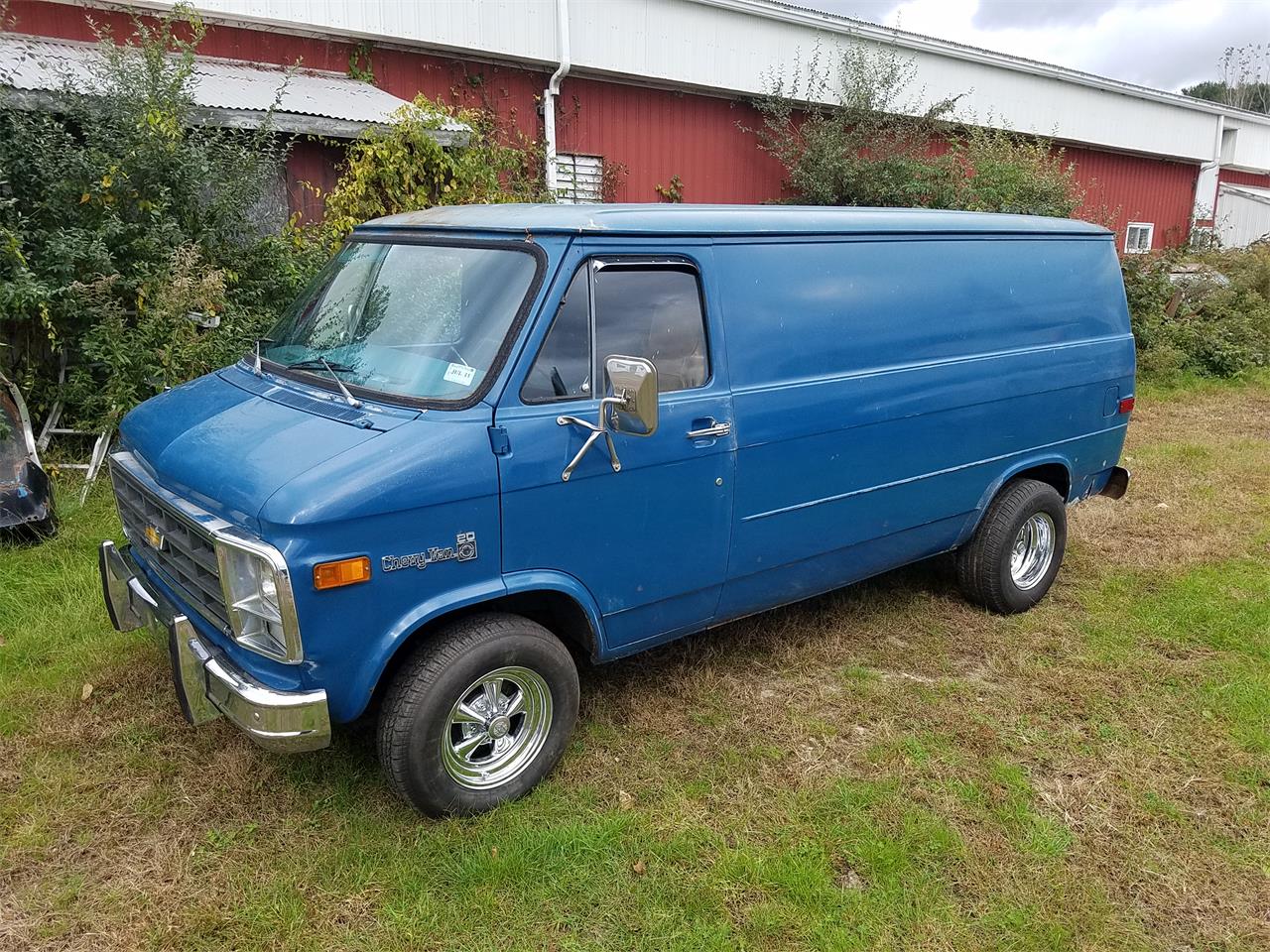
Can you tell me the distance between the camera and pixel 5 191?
20.4 feet

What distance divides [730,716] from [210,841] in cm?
210

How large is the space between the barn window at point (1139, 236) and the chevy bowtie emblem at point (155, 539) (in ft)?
68.6

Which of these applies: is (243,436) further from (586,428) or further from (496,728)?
(496,728)

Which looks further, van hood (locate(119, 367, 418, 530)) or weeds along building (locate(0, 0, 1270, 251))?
weeds along building (locate(0, 0, 1270, 251))

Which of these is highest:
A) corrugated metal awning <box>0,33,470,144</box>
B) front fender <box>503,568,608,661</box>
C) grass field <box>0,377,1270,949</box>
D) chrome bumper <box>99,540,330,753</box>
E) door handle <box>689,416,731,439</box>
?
corrugated metal awning <box>0,33,470,144</box>

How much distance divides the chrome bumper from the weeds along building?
212 inches

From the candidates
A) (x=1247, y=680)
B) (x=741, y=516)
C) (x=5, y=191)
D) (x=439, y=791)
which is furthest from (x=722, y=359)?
(x=5, y=191)

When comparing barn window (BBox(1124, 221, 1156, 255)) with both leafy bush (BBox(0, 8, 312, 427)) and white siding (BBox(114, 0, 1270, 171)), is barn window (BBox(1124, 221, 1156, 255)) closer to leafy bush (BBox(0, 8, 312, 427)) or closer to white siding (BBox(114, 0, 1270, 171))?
white siding (BBox(114, 0, 1270, 171))

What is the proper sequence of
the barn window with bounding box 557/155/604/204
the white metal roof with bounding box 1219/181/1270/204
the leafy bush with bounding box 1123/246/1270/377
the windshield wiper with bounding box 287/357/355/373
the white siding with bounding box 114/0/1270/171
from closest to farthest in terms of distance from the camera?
1. the windshield wiper with bounding box 287/357/355/373
2. the white siding with bounding box 114/0/1270/171
3. the barn window with bounding box 557/155/604/204
4. the leafy bush with bounding box 1123/246/1270/377
5. the white metal roof with bounding box 1219/181/1270/204

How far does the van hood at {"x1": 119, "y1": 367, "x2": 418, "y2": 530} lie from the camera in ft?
9.31

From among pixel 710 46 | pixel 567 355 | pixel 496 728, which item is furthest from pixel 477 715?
pixel 710 46

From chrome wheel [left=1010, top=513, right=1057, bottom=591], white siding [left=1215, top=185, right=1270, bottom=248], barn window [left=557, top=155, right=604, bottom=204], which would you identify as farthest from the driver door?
white siding [left=1215, top=185, right=1270, bottom=248]

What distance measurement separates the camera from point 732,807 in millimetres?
3354

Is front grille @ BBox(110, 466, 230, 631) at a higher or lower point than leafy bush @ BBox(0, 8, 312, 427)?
lower
